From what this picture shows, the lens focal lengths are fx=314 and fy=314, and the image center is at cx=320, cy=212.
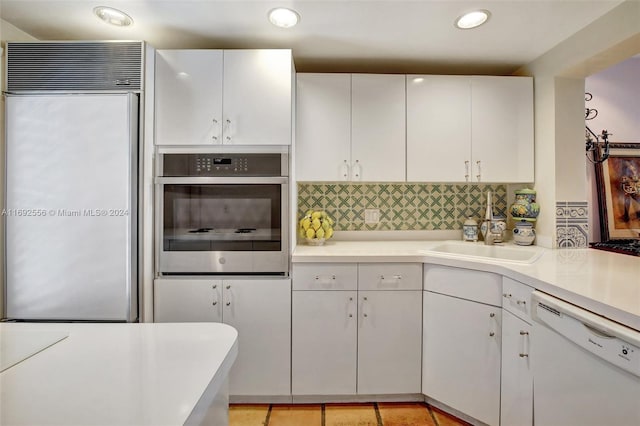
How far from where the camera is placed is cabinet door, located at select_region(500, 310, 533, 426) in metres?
1.44

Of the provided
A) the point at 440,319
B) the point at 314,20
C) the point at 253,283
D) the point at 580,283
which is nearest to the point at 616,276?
the point at 580,283

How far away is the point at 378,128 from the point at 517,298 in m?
1.33

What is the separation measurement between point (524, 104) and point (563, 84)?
0.23 m

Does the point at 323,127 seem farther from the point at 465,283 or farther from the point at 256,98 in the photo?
the point at 465,283

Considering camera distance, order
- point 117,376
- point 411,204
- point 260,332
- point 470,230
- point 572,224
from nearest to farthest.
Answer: point 117,376 < point 260,332 < point 572,224 < point 470,230 < point 411,204

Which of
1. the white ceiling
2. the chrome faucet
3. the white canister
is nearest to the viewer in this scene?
the white ceiling

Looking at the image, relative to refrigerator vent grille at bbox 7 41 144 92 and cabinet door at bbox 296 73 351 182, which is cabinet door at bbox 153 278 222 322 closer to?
cabinet door at bbox 296 73 351 182

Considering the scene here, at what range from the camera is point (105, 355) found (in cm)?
73

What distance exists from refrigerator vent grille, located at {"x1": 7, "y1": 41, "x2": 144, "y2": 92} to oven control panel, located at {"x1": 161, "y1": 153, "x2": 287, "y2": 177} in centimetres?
49

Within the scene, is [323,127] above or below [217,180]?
above

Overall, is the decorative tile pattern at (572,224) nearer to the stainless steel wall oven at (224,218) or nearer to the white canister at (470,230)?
the white canister at (470,230)

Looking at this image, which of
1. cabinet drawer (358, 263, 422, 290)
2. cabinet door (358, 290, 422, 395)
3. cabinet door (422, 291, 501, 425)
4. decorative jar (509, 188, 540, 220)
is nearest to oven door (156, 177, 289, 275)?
cabinet drawer (358, 263, 422, 290)

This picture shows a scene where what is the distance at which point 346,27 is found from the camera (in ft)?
5.87

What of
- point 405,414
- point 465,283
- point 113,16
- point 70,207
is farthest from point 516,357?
point 113,16
